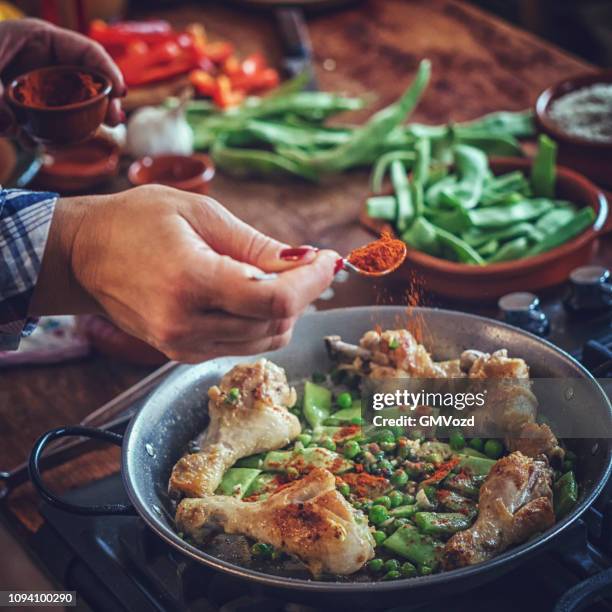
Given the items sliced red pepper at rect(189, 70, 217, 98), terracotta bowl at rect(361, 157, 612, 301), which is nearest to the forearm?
terracotta bowl at rect(361, 157, 612, 301)

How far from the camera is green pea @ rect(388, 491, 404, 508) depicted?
176cm

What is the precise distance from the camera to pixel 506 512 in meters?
1.59

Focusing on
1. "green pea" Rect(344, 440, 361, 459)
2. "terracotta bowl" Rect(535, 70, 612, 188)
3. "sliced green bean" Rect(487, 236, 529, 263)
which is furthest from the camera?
"terracotta bowl" Rect(535, 70, 612, 188)

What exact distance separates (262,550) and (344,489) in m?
0.22

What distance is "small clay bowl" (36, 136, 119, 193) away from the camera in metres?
3.41

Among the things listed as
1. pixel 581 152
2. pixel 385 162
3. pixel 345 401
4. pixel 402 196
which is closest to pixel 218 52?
pixel 385 162

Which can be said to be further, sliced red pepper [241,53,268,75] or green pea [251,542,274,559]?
sliced red pepper [241,53,268,75]

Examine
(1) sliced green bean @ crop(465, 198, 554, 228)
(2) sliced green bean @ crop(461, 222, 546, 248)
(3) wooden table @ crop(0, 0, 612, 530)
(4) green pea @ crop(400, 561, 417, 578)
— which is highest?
(4) green pea @ crop(400, 561, 417, 578)

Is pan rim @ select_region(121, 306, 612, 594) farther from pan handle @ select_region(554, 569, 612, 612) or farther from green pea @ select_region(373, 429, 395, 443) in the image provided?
green pea @ select_region(373, 429, 395, 443)

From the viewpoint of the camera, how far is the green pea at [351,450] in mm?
1872

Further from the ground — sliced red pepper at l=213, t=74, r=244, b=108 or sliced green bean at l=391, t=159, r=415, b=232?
sliced green bean at l=391, t=159, r=415, b=232

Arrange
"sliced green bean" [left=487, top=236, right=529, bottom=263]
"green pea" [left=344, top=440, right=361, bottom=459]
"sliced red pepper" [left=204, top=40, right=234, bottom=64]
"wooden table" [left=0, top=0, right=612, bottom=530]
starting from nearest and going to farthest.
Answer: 1. "green pea" [left=344, top=440, right=361, bottom=459]
2. "wooden table" [left=0, top=0, right=612, bottom=530]
3. "sliced green bean" [left=487, top=236, right=529, bottom=263]
4. "sliced red pepper" [left=204, top=40, right=234, bottom=64]

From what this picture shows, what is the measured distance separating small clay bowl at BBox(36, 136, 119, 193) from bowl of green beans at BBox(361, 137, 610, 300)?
1105 millimetres

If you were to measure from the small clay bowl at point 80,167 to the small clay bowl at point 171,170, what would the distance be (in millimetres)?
205
